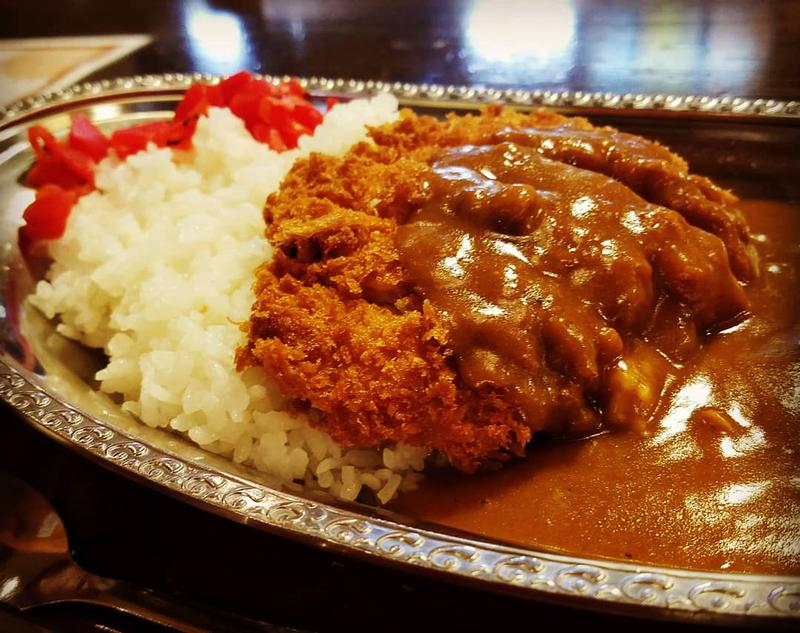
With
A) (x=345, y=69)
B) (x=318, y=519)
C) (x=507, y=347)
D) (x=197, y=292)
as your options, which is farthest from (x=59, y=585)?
(x=345, y=69)

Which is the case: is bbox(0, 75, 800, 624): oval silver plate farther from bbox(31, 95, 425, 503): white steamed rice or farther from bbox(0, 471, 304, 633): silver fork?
bbox(0, 471, 304, 633): silver fork

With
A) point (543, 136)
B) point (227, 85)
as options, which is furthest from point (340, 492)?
point (227, 85)

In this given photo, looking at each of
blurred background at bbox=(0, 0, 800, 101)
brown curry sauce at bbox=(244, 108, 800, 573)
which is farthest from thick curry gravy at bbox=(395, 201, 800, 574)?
blurred background at bbox=(0, 0, 800, 101)

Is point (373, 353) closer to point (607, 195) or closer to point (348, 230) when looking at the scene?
point (348, 230)

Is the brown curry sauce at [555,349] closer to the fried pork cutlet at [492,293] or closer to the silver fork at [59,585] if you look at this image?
the fried pork cutlet at [492,293]

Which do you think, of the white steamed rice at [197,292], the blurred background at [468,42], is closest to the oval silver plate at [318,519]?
the white steamed rice at [197,292]

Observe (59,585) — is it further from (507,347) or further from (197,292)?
(507,347)
